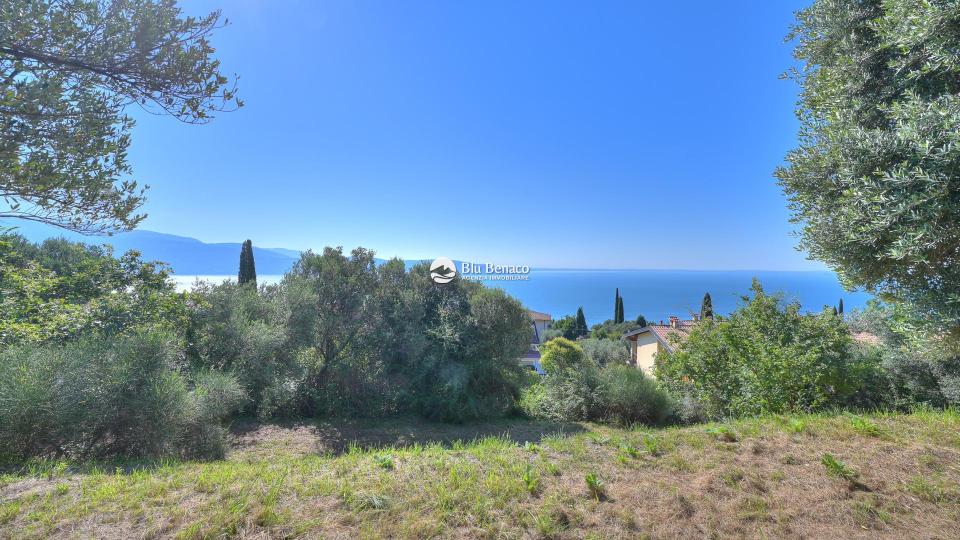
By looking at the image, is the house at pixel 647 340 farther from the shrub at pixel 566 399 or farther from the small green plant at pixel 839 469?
the small green plant at pixel 839 469

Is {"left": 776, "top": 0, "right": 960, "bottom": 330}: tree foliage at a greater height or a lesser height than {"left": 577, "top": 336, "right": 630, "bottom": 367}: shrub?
greater

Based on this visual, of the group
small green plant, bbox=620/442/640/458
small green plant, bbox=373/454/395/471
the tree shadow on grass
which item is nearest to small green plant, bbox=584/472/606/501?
small green plant, bbox=620/442/640/458

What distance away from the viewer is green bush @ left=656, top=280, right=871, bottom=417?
5387 millimetres

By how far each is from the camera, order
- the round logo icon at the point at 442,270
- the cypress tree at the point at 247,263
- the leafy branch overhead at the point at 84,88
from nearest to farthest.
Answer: the leafy branch overhead at the point at 84,88 < the round logo icon at the point at 442,270 < the cypress tree at the point at 247,263

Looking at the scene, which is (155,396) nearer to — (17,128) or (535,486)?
(17,128)

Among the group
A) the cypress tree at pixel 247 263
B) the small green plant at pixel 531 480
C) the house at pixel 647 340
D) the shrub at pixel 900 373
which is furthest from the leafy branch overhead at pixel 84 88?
the house at pixel 647 340

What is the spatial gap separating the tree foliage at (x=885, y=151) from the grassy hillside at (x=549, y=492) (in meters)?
1.47

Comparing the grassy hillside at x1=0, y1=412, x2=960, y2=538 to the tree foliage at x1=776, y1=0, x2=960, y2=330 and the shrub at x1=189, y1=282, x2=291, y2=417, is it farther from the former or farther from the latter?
the shrub at x1=189, y1=282, x2=291, y2=417

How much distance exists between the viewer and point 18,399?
3580 millimetres

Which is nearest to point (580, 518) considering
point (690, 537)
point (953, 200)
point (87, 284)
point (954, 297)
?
point (690, 537)

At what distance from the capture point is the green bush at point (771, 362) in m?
5.39

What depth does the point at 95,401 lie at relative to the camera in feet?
13.3

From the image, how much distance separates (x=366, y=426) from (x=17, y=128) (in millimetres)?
8024

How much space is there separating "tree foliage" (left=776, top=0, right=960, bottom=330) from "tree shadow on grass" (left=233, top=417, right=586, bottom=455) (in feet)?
17.0
